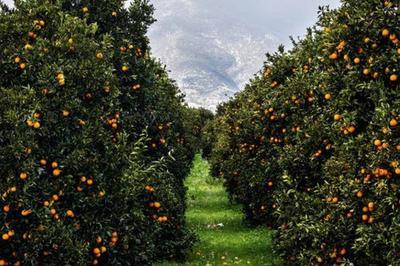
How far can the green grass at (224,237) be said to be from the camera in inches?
736

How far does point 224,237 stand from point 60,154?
14.6 m

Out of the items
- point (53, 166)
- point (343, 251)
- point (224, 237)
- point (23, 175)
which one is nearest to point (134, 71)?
point (53, 166)

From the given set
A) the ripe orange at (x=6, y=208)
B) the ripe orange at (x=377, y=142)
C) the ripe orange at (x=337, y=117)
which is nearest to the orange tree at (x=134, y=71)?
the ripe orange at (x=6, y=208)

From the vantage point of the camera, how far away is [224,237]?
23438mm

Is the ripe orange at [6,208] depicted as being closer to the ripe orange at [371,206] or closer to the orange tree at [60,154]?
the orange tree at [60,154]

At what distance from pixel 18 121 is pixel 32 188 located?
1285 mm

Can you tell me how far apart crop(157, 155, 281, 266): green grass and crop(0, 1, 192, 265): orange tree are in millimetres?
7172

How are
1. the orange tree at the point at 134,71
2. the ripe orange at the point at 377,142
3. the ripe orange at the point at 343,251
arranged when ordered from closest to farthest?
the ripe orange at the point at 377,142 → the ripe orange at the point at 343,251 → the orange tree at the point at 134,71

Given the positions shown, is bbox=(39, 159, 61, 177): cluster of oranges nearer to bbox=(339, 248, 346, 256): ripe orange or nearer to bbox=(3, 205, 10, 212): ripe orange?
bbox=(3, 205, 10, 212): ripe orange

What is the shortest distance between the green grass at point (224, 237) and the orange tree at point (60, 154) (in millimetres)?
7172

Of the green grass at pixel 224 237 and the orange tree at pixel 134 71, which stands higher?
the orange tree at pixel 134 71

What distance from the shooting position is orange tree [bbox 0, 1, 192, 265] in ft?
30.9

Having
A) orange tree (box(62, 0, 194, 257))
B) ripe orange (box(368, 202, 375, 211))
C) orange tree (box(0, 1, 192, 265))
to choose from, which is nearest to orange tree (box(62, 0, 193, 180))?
orange tree (box(62, 0, 194, 257))

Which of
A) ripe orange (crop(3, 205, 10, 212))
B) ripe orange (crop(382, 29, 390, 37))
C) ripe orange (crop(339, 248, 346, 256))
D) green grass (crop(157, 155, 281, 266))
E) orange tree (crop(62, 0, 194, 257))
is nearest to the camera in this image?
ripe orange (crop(3, 205, 10, 212))
